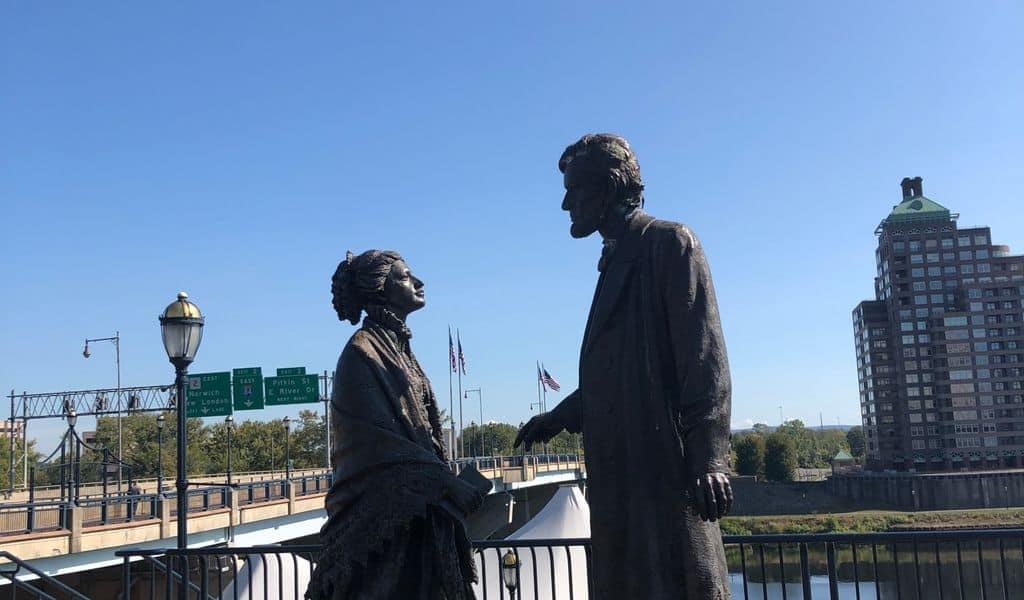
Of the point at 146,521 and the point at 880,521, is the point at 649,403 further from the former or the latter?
the point at 880,521

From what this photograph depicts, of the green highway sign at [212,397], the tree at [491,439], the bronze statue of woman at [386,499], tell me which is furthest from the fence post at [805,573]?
the tree at [491,439]

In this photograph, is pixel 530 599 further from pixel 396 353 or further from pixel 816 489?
pixel 816 489

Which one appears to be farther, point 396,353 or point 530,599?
point 530,599

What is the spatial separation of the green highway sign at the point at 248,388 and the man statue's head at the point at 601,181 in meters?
38.9

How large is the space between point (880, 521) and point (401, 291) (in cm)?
7158

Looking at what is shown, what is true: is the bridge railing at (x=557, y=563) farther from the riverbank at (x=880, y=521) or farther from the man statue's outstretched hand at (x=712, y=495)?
the riverbank at (x=880, y=521)

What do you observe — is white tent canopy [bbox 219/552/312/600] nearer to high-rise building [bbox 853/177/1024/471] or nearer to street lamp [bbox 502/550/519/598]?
street lamp [bbox 502/550/519/598]

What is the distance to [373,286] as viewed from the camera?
498 cm

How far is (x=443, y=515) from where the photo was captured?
14.7 feet

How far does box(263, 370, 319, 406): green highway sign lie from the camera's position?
1625 inches

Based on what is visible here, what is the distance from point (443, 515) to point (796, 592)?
144 feet

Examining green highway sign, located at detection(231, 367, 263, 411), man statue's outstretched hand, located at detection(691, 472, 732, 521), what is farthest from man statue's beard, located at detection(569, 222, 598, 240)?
green highway sign, located at detection(231, 367, 263, 411)

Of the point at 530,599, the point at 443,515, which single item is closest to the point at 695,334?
the point at 443,515

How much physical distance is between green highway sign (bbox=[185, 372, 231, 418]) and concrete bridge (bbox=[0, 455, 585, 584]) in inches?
414
